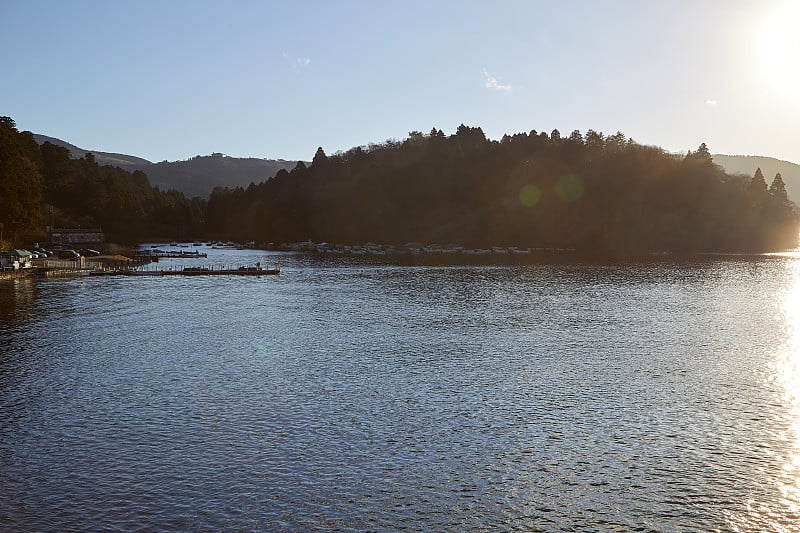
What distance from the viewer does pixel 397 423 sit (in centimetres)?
3459

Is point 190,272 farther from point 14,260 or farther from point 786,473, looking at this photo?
point 786,473

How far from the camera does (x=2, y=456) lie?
29250mm

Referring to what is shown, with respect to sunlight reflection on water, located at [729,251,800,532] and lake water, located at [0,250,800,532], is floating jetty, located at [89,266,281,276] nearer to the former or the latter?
lake water, located at [0,250,800,532]

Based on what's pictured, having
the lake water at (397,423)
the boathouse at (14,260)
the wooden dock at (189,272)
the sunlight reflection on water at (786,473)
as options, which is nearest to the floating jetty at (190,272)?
the wooden dock at (189,272)

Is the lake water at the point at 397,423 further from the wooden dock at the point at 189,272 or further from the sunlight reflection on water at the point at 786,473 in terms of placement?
the wooden dock at the point at 189,272

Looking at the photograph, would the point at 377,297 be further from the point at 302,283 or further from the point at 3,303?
the point at 3,303

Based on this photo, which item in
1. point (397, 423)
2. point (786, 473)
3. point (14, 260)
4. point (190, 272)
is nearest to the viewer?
point (786, 473)


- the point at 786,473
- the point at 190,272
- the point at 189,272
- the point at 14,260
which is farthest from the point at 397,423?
the point at 189,272

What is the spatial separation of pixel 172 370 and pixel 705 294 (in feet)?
→ 283

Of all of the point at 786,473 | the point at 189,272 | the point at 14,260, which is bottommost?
the point at 786,473

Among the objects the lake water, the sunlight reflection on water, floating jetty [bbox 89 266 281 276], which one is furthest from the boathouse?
the sunlight reflection on water

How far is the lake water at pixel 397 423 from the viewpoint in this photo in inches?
965

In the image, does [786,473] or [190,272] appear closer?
[786,473]

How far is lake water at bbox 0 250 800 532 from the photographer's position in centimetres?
2450
